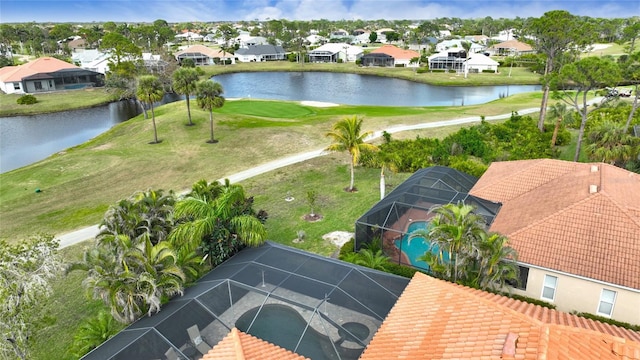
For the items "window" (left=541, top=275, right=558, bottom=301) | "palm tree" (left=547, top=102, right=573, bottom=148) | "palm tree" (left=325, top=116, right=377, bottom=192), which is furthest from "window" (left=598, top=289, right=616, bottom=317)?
"palm tree" (left=547, top=102, right=573, bottom=148)

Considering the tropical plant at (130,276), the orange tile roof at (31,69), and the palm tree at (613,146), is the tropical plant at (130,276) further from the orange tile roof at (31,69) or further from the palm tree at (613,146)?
the orange tile roof at (31,69)

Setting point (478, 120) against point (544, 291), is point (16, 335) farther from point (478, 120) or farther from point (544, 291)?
point (478, 120)

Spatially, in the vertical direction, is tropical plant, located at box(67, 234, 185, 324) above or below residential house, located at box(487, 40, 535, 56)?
below

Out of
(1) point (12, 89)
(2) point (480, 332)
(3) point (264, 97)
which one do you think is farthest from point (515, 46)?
(2) point (480, 332)

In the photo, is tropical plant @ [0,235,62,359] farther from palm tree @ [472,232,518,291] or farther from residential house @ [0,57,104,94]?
residential house @ [0,57,104,94]

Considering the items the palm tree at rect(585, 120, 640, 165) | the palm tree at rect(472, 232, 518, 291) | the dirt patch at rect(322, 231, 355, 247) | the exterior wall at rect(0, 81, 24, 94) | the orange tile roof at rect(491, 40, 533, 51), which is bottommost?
the dirt patch at rect(322, 231, 355, 247)

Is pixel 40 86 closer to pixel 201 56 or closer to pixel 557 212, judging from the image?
pixel 201 56
